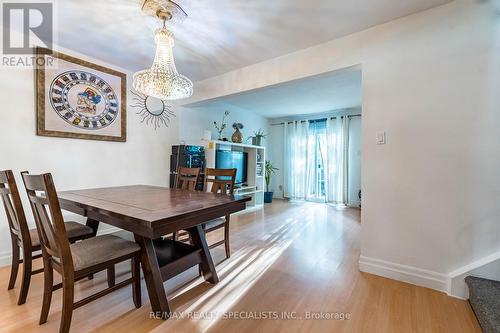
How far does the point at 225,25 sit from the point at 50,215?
196 cm

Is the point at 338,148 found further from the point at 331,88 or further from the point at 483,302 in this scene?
the point at 483,302

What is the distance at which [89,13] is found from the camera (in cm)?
190

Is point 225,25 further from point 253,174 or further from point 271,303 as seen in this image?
point 253,174

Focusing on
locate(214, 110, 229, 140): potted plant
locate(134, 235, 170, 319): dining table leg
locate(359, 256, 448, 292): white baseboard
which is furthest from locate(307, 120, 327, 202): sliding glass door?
locate(134, 235, 170, 319): dining table leg

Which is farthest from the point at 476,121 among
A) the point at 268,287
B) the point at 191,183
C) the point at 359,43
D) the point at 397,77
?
the point at 191,183

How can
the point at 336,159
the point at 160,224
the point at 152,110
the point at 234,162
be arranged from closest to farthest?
the point at 160,224
the point at 152,110
the point at 234,162
the point at 336,159

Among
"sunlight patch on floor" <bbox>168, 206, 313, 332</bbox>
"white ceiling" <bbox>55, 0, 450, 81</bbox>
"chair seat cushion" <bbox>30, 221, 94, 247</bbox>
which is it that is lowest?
"sunlight patch on floor" <bbox>168, 206, 313, 332</bbox>

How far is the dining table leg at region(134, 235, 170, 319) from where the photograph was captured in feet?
4.68

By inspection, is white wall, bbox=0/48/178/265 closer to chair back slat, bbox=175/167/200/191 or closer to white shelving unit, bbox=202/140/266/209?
chair back slat, bbox=175/167/200/191

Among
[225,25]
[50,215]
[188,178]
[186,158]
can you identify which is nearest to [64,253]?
[50,215]

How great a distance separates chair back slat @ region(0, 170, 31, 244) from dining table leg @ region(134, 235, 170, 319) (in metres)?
0.77

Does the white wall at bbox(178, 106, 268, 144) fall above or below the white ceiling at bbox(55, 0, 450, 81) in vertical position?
below

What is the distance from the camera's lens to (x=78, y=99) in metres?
2.60

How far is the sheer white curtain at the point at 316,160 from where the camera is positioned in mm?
5145
